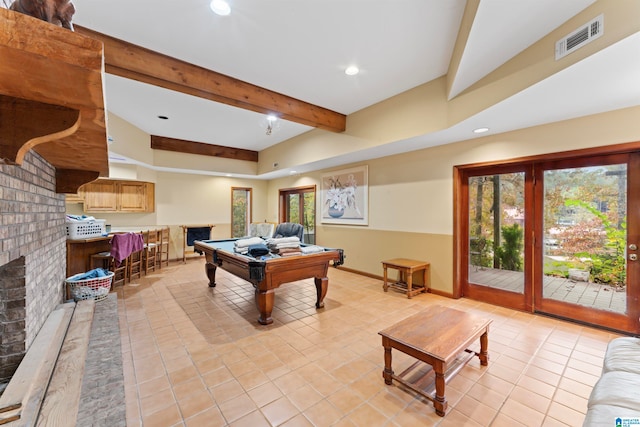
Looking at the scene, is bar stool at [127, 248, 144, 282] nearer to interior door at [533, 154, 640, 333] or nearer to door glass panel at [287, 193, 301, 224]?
door glass panel at [287, 193, 301, 224]

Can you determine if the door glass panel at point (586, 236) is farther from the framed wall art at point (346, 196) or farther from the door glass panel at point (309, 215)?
the door glass panel at point (309, 215)

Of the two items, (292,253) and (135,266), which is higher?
(292,253)

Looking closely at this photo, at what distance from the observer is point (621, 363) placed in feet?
5.31

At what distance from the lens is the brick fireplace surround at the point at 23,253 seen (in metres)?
1.49

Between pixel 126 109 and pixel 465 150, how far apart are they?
552 centimetres

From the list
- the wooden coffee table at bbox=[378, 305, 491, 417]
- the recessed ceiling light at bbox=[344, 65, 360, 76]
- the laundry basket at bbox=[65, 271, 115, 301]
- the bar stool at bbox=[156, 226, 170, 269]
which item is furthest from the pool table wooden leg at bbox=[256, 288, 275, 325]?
the bar stool at bbox=[156, 226, 170, 269]

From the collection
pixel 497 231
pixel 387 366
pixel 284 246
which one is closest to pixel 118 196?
pixel 284 246

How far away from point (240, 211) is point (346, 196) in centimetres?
394

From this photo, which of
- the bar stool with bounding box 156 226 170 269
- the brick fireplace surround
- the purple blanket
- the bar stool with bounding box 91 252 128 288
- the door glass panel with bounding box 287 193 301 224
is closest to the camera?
the brick fireplace surround

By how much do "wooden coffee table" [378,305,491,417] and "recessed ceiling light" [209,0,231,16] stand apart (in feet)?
9.66

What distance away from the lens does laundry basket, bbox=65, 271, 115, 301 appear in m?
3.24

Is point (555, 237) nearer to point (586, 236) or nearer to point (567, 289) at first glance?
point (586, 236)

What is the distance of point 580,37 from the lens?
1.85 m

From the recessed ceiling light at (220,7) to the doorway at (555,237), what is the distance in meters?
3.63
